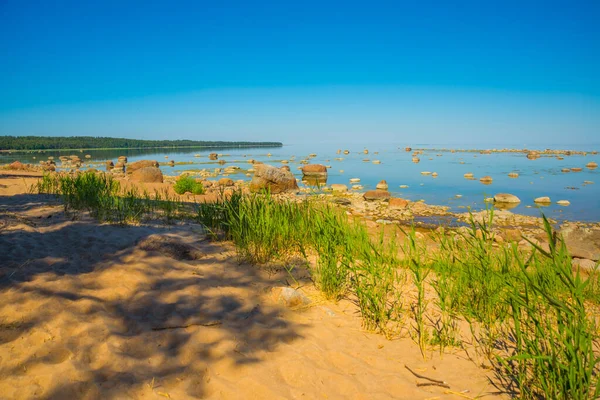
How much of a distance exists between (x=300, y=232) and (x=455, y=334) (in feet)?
8.58

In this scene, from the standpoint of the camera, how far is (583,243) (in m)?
8.60

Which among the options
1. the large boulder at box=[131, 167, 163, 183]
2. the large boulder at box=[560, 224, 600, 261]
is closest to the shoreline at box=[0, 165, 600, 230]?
the large boulder at box=[560, 224, 600, 261]

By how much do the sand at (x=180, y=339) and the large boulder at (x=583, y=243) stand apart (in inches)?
310

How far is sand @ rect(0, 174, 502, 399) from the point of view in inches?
92.6

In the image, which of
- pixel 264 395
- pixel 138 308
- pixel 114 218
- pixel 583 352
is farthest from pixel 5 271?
pixel 583 352

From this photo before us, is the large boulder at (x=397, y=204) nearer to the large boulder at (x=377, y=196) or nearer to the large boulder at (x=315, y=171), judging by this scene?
the large boulder at (x=377, y=196)

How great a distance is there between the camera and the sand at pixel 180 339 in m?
2.35

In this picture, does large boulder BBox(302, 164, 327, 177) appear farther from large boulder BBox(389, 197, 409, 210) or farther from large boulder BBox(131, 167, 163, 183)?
large boulder BBox(389, 197, 409, 210)

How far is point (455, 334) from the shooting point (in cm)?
334

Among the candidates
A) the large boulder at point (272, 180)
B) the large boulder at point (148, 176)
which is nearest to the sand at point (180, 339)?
the large boulder at point (272, 180)

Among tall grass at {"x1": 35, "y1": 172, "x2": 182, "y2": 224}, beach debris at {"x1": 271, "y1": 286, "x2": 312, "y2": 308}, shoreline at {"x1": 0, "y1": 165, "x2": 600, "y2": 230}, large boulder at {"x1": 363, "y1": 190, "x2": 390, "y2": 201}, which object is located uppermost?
tall grass at {"x1": 35, "y1": 172, "x2": 182, "y2": 224}

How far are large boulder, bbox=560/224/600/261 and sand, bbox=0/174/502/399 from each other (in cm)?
788

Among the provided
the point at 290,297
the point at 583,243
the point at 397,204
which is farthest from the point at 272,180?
the point at 290,297

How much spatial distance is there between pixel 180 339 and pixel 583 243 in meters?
10.2
